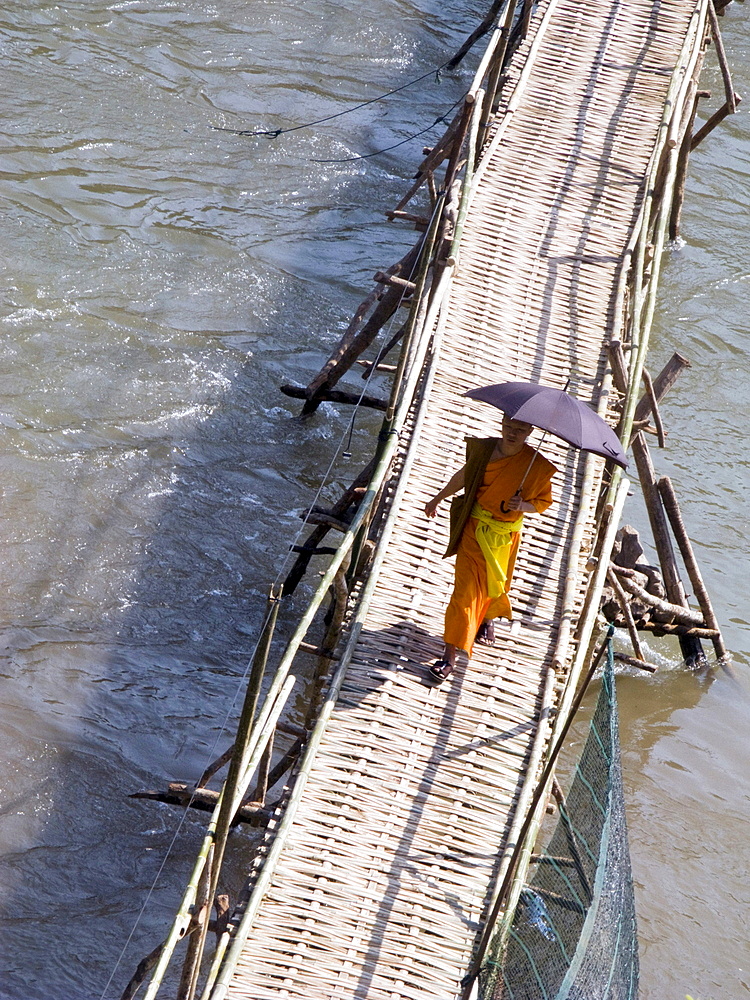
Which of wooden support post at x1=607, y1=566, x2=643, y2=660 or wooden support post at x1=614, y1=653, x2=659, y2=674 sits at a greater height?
wooden support post at x1=607, y1=566, x2=643, y2=660

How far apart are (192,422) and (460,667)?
384cm

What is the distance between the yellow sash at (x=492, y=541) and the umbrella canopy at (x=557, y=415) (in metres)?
0.48

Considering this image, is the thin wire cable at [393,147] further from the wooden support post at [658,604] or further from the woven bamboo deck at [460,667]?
the wooden support post at [658,604]

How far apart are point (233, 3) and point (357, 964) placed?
37.9 feet

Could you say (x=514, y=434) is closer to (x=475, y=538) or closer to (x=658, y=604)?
(x=475, y=538)

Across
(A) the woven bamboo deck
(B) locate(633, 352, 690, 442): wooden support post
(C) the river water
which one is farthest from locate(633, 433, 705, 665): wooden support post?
(A) the woven bamboo deck

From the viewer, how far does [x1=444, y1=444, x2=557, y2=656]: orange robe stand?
182 inches

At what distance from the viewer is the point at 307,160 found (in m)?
10.9

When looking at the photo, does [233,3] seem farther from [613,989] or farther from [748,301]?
[613,989]

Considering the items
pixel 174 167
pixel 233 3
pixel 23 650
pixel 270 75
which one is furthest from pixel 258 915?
pixel 233 3

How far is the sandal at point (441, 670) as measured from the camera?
4.67 meters

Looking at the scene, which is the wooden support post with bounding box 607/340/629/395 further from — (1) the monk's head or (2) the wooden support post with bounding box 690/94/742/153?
(2) the wooden support post with bounding box 690/94/742/153

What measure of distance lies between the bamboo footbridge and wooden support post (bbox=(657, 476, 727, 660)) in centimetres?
77

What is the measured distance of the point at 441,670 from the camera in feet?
15.3
